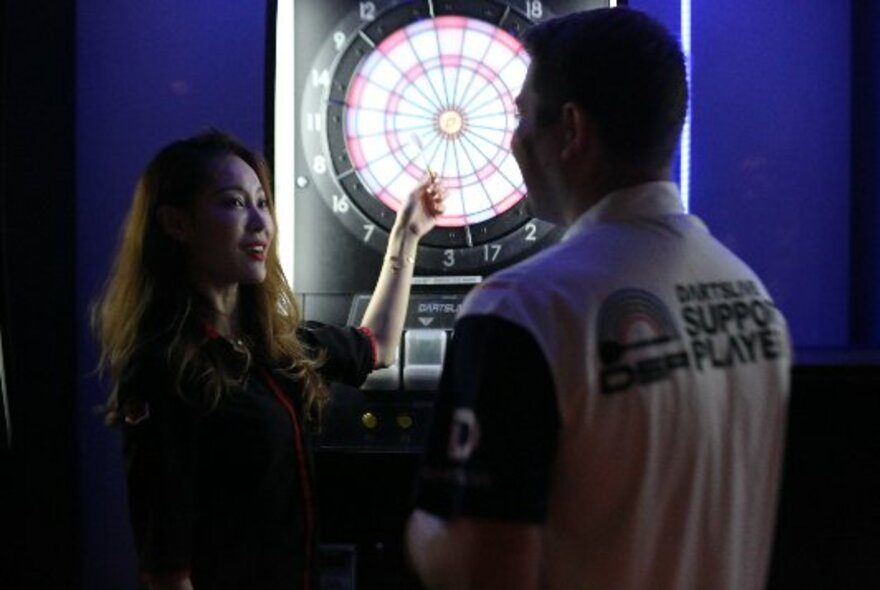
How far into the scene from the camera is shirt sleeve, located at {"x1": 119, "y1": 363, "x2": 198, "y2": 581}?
1.67 m

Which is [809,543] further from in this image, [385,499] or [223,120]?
[223,120]

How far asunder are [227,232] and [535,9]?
83 centimetres

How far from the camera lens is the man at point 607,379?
41.9 inches

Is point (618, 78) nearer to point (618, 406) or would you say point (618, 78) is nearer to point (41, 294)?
point (618, 406)

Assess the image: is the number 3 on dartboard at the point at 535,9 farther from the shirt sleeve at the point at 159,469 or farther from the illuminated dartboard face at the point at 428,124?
the shirt sleeve at the point at 159,469

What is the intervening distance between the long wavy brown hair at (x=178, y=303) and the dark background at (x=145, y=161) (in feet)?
2.02

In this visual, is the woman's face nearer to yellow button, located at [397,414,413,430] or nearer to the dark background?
yellow button, located at [397,414,413,430]

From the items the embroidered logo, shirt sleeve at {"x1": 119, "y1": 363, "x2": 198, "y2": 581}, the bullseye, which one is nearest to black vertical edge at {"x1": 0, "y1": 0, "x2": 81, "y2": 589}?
shirt sleeve at {"x1": 119, "y1": 363, "x2": 198, "y2": 581}

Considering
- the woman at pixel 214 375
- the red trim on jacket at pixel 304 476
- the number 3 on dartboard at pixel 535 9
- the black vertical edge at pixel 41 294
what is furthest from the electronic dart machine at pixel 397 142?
the black vertical edge at pixel 41 294

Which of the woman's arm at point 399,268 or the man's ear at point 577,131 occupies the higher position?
the man's ear at point 577,131

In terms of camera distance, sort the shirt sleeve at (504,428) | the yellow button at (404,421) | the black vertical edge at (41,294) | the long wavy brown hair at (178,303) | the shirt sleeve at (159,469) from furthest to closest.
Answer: the black vertical edge at (41,294), the yellow button at (404,421), the long wavy brown hair at (178,303), the shirt sleeve at (159,469), the shirt sleeve at (504,428)

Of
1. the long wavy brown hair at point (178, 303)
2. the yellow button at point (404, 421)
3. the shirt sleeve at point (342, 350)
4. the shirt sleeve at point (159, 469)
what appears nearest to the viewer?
the shirt sleeve at point (159, 469)

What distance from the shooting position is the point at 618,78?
46.8 inches

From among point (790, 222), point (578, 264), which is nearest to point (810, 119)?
point (790, 222)
